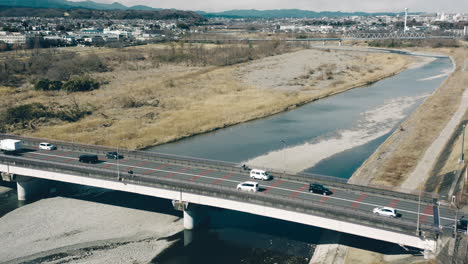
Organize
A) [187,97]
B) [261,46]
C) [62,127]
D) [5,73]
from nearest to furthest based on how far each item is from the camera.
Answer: [62,127]
[187,97]
[5,73]
[261,46]

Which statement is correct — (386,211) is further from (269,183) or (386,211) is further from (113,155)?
(113,155)

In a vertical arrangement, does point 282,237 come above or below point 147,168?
below

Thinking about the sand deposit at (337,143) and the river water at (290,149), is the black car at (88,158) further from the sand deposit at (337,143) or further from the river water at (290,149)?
the sand deposit at (337,143)

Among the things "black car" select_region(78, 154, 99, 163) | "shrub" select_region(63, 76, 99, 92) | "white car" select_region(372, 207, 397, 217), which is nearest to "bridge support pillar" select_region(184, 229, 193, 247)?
"black car" select_region(78, 154, 99, 163)

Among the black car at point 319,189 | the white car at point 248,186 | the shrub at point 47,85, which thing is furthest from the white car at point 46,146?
the shrub at point 47,85

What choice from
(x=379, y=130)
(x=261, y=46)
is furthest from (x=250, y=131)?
(x=261, y=46)

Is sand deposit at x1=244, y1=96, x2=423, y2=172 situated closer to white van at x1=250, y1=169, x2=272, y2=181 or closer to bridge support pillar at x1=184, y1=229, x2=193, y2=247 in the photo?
white van at x1=250, y1=169, x2=272, y2=181

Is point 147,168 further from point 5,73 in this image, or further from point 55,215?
point 5,73

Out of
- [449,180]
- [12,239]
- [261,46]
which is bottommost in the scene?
[12,239]
